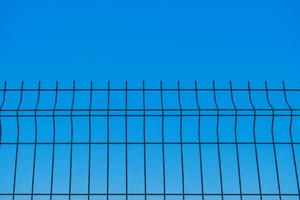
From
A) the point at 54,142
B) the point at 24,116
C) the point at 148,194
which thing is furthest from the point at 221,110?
the point at 24,116

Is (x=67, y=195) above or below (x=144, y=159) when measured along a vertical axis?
below

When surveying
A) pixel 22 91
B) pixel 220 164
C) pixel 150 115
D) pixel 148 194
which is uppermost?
pixel 22 91

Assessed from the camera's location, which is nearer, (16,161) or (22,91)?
(16,161)

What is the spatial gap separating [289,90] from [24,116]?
3905 mm

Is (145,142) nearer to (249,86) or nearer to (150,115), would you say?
(150,115)

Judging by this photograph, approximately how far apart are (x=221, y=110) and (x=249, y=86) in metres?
0.68

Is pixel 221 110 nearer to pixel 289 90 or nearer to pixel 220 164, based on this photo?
pixel 220 164

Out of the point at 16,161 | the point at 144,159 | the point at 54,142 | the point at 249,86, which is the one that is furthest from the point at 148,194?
the point at 249,86

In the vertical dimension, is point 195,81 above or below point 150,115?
above

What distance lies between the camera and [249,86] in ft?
20.9

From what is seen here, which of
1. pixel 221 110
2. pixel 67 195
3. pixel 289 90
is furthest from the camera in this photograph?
pixel 289 90

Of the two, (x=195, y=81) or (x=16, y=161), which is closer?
(x=16, y=161)

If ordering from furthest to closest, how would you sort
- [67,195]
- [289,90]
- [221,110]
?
[289,90]
[221,110]
[67,195]

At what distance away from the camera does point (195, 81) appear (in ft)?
20.7
